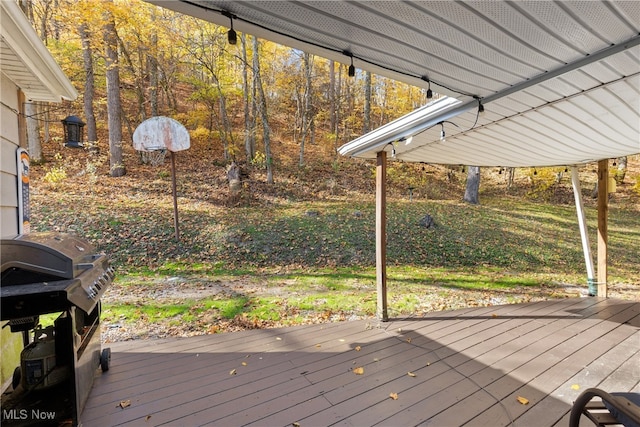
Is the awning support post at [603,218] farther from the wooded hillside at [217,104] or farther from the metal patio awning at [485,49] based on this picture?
the wooded hillside at [217,104]

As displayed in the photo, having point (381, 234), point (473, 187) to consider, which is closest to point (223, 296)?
point (381, 234)

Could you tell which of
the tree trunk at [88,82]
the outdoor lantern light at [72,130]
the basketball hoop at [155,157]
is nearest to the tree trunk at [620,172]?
the outdoor lantern light at [72,130]

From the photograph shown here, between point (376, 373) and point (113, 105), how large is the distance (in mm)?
10642

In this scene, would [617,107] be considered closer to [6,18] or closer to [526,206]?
[6,18]

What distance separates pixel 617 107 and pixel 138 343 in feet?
15.5

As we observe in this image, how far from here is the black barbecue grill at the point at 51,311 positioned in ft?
4.76

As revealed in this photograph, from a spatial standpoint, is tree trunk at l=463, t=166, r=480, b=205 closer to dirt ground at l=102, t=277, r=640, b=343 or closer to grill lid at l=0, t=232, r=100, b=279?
dirt ground at l=102, t=277, r=640, b=343

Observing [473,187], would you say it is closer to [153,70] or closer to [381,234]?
[381,234]

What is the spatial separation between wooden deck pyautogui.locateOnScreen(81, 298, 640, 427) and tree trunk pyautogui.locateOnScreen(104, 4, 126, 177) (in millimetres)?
8214

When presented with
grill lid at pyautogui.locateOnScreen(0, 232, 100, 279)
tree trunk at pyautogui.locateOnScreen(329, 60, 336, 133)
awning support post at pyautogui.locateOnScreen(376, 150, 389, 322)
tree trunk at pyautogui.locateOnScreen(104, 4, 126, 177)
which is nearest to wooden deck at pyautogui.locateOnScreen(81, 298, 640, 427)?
awning support post at pyautogui.locateOnScreen(376, 150, 389, 322)

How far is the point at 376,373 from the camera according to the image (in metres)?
2.42

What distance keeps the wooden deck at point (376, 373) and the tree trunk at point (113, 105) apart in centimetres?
821

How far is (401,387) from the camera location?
7.34 feet

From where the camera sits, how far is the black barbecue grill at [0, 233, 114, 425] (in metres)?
1.45
